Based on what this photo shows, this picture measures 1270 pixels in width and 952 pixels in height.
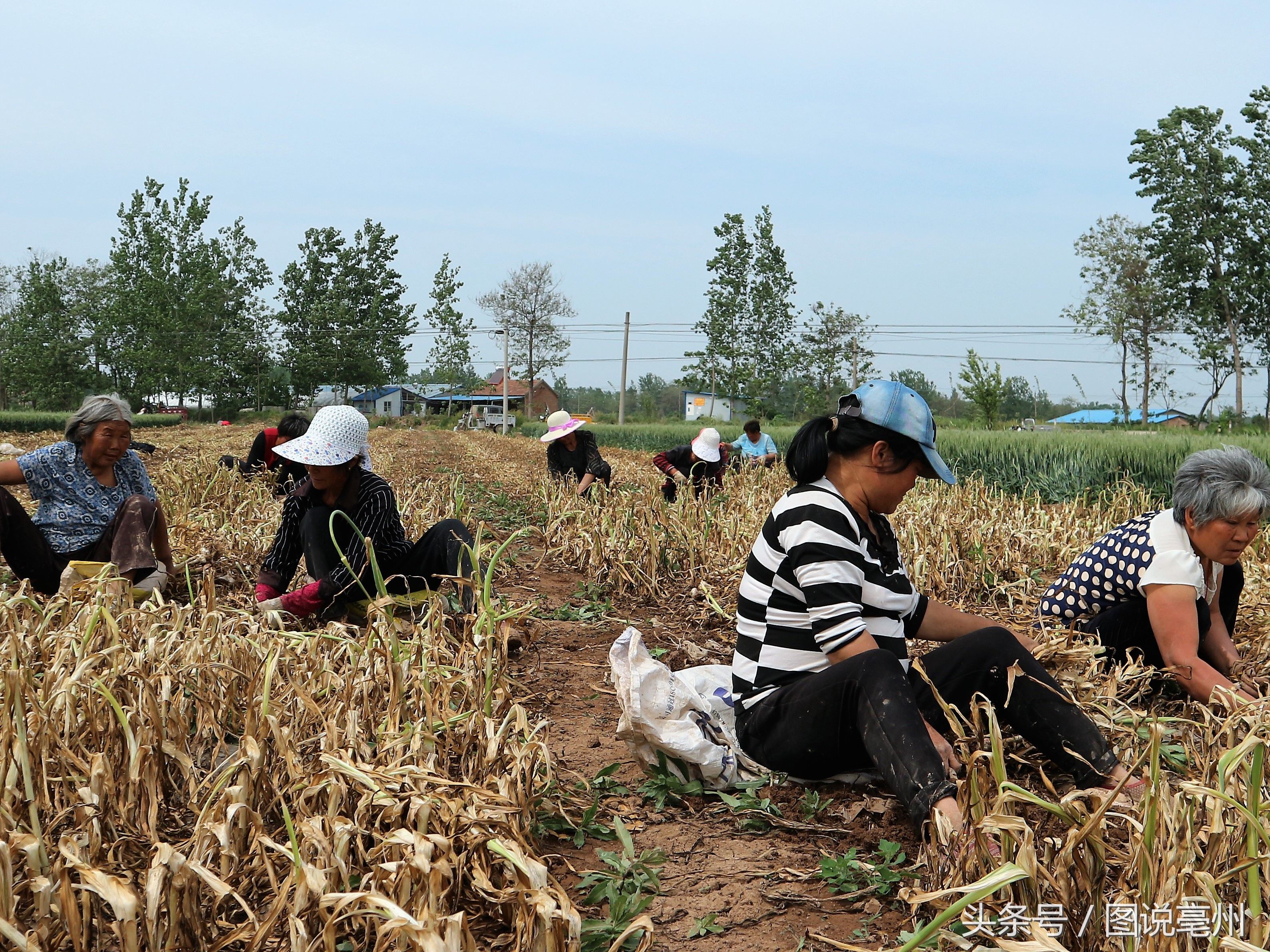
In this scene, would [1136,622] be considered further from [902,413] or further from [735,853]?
[735,853]

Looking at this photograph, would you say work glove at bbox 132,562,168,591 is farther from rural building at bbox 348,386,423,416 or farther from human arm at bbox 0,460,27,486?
rural building at bbox 348,386,423,416

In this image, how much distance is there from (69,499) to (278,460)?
9.80 feet

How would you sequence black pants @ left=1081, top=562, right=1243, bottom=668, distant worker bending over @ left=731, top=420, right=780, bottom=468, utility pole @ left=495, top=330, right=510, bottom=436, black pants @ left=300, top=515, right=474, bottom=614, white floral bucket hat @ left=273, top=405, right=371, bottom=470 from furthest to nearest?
utility pole @ left=495, top=330, right=510, bottom=436, distant worker bending over @ left=731, top=420, right=780, bottom=468, black pants @ left=300, top=515, right=474, bottom=614, white floral bucket hat @ left=273, top=405, right=371, bottom=470, black pants @ left=1081, top=562, right=1243, bottom=668

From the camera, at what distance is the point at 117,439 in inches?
167

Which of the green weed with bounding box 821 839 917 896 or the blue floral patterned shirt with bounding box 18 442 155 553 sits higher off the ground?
the blue floral patterned shirt with bounding box 18 442 155 553

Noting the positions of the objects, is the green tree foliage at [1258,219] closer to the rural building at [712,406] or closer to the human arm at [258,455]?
the rural building at [712,406]

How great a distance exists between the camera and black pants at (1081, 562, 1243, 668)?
3260 millimetres

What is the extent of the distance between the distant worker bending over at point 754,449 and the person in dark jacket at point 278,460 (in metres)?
4.47

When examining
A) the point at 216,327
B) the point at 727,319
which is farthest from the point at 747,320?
the point at 216,327

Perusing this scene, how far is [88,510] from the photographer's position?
4293mm

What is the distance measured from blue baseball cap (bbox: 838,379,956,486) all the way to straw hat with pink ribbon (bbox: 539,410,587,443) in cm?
520

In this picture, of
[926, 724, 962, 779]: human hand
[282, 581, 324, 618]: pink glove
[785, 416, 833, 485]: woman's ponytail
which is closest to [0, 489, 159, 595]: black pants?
[282, 581, 324, 618]: pink glove

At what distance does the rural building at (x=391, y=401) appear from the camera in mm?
63938

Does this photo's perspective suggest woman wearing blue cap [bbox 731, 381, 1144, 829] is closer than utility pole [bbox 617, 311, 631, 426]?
Yes
